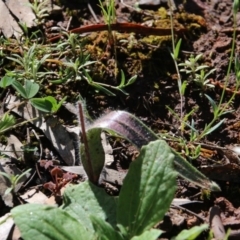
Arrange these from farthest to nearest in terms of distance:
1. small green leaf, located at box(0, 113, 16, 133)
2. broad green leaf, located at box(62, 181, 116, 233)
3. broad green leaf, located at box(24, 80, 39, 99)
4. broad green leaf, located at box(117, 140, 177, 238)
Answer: broad green leaf, located at box(24, 80, 39, 99) → small green leaf, located at box(0, 113, 16, 133) → broad green leaf, located at box(62, 181, 116, 233) → broad green leaf, located at box(117, 140, 177, 238)

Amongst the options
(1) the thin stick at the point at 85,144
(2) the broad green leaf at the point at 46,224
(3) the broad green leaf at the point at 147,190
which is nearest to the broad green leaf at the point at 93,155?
(1) the thin stick at the point at 85,144

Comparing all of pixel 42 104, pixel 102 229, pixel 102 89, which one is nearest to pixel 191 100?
pixel 102 89

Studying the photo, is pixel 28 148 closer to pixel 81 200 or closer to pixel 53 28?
pixel 81 200

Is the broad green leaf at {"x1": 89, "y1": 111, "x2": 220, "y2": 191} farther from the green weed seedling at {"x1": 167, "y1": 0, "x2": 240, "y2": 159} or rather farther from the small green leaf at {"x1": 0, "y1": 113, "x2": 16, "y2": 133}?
the small green leaf at {"x1": 0, "y1": 113, "x2": 16, "y2": 133}

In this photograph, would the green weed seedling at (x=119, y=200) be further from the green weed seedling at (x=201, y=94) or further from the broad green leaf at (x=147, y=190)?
the green weed seedling at (x=201, y=94)

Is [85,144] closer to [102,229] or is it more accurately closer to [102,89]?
[102,229]

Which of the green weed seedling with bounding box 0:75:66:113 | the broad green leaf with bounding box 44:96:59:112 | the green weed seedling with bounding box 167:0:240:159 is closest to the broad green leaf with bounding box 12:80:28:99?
the green weed seedling with bounding box 0:75:66:113
